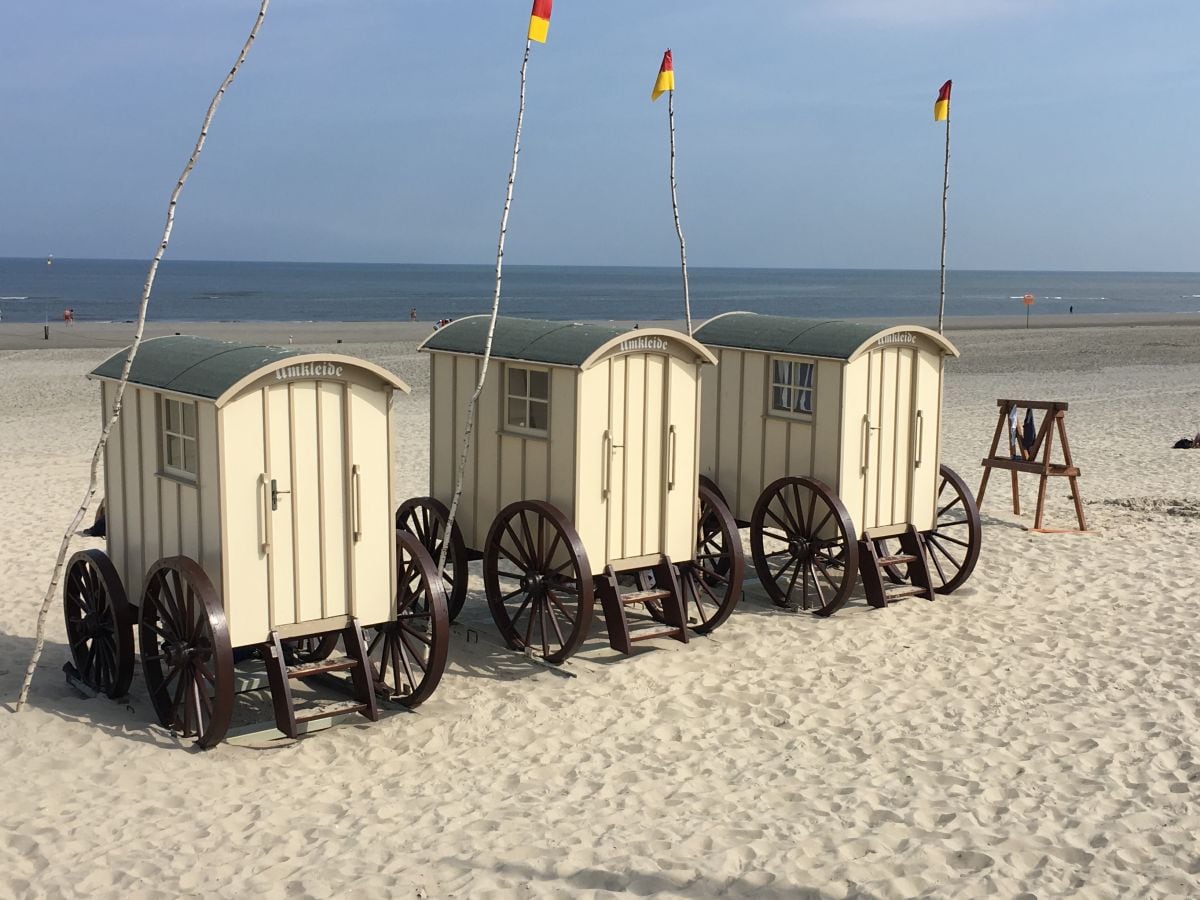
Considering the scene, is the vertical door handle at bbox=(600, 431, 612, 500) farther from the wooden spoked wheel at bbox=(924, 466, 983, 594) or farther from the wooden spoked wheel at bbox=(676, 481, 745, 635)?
the wooden spoked wheel at bbox=(924, 466, 983, 594)

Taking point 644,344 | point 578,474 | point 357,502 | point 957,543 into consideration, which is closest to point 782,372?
point 644,344

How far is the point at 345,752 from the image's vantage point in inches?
311

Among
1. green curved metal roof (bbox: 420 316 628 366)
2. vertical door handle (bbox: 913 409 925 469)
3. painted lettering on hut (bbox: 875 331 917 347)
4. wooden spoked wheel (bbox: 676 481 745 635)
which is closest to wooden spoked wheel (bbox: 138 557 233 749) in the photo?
green curved metal roof (bbox: 420 316 628 366)

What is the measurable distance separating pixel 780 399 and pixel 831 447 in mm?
736

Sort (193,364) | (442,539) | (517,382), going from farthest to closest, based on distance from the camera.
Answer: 1. (442,539)
2. (517,382)
3. (193,364)

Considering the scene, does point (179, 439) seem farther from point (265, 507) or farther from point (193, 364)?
point (265, 507)

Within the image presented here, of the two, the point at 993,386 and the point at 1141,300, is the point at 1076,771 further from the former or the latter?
the point at 1141,300

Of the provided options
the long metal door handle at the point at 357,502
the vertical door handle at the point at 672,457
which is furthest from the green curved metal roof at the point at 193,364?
the vertical door handle at the point at 672,457

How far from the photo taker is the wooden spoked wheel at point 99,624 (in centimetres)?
840

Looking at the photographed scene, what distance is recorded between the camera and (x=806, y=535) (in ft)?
36.4

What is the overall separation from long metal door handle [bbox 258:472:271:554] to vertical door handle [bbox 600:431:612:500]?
2697 millimetres

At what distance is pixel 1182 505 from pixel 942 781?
28.7 ft

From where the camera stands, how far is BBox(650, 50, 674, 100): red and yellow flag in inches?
487

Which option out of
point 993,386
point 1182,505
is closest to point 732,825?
point 1182,505
